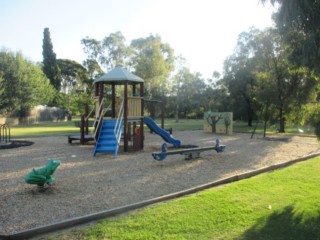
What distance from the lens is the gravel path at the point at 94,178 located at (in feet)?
18.0

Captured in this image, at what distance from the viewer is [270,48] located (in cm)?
2683

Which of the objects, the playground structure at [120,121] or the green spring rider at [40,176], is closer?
the green spring rider at [40,176]

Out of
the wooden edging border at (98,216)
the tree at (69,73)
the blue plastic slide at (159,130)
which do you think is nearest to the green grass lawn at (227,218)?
the wooden edging border at (98,216)

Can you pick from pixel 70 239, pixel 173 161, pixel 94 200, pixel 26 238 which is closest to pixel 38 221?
pixel 26 238

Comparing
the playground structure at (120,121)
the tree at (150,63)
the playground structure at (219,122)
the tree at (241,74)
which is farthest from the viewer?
the tree at (150,63)

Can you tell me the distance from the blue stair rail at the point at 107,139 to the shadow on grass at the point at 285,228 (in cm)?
739

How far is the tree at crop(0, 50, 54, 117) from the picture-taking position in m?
38.0

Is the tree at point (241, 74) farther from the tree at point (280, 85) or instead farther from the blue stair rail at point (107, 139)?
the blue stair rail at point (107, 139)

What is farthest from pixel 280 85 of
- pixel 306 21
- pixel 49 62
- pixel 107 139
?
pixel 49 62

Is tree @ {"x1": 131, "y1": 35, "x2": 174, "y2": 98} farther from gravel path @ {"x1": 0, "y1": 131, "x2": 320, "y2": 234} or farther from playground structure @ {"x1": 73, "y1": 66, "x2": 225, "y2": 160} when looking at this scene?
gravel path @ {"x1": 0, "y1": 131, "x2": 320, "y2": 234}

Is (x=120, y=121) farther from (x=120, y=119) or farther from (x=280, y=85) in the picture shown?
(x=280, y=85)

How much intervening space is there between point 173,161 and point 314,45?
599 cm

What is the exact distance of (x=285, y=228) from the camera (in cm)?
472

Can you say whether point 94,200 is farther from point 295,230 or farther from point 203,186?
point 295,230
